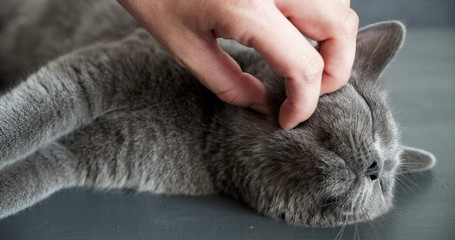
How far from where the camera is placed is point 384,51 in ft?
3.58

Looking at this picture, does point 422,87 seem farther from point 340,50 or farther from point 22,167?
point 22,167

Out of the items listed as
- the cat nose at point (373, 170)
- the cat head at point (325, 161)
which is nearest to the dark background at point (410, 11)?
the cat head at point (325, 161)

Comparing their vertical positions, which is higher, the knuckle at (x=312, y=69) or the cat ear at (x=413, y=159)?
the knuckle at (x=312, y=69)

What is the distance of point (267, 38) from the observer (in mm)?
724

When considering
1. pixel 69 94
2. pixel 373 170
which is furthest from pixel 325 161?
pixel 69 94

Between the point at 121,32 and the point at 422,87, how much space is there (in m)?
1.23

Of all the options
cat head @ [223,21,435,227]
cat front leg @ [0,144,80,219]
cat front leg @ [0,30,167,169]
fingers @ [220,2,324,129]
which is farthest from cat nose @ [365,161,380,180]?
cat front leg @ [0,144,80,219]

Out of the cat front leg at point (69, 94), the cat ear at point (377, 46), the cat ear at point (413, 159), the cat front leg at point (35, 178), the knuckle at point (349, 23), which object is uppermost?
the cat front leg at point (69, 94)

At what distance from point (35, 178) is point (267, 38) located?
672 mm

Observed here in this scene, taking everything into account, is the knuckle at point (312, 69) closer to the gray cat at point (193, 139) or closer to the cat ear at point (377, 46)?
the gray cat at point (193, 139)

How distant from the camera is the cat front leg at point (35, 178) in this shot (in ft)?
3.17

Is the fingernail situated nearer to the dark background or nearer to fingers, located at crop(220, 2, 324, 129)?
fingers, located at crop(220, 2, 324, 129)

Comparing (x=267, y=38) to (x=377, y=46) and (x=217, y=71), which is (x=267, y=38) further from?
(x=377, y=46)

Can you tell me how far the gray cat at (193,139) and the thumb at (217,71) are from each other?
0.25 ft
